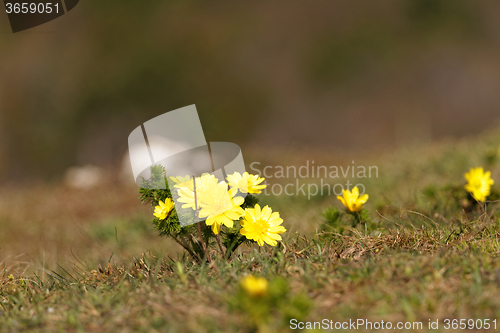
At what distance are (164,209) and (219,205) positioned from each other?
255 millimetres

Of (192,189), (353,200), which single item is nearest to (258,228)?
(192,189)

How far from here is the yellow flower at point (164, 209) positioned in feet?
5.05

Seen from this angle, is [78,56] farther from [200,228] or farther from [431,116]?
[200,228]

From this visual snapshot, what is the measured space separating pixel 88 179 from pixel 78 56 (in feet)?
21.2

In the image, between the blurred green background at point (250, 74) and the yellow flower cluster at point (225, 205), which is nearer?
the yellow flower cluster at point (225, 205)

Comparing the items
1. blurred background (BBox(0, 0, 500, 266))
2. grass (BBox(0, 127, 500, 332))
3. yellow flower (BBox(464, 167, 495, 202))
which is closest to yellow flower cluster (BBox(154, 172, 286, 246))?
grass (BBox(0, 127, 500, 332))

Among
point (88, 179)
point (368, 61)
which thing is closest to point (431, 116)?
point (368, 61)

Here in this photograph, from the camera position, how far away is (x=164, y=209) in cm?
156

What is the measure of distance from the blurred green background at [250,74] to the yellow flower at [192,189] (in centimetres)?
897

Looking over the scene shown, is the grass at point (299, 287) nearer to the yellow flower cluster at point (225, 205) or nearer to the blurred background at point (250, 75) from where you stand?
the yellow flower cluster at point (225, 205)

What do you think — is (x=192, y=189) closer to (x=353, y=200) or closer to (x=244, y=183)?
(x=244, y=183)

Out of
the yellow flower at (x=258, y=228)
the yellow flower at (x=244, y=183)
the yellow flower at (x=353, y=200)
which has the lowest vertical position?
the yellow flower at (x=353, y=200)

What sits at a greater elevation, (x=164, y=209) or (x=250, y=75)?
(x=250, y=75)

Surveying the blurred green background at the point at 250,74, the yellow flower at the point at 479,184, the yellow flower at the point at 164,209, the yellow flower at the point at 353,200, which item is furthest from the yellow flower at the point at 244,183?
the blurred green background at the point at 250,74
